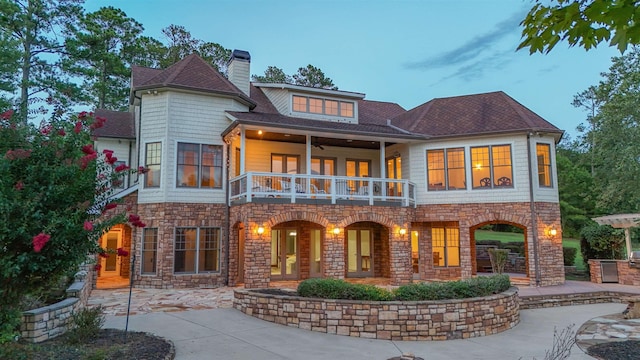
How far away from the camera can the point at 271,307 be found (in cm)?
922

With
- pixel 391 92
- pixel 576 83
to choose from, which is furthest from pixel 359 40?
pixel 391 92

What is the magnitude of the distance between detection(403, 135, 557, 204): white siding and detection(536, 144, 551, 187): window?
28cm

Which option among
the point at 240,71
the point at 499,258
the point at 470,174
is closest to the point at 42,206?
the point at 240,71

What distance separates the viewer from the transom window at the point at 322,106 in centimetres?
1770

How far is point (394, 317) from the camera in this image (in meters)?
8.37

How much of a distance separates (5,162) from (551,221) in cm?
1658

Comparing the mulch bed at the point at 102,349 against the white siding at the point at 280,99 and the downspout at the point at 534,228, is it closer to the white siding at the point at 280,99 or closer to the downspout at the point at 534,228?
the white siding at the point at 280,99

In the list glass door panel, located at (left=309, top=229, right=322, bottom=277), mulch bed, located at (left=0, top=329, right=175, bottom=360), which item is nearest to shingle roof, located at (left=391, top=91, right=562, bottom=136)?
glass door panel, located at (left=309, top=229, right=322, bottom=277)

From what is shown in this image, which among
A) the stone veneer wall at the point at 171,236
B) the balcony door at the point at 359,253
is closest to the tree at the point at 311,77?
the balcony door at the point at 359,253

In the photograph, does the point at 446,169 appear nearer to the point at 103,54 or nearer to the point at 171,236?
the point at 171,236

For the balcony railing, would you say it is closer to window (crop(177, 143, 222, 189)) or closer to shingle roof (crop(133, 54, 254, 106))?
window (crop(177, 143, 222, 189))

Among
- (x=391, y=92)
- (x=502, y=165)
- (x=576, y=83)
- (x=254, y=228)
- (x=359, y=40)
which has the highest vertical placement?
(x=391, y=92)

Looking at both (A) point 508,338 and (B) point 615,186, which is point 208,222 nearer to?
(A) point 508,338

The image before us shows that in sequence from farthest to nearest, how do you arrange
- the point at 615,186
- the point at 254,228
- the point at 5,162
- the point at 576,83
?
1. the point at 576,83
2. the point at 615,186
3. the point at 254,228
4. the point at 5,162
